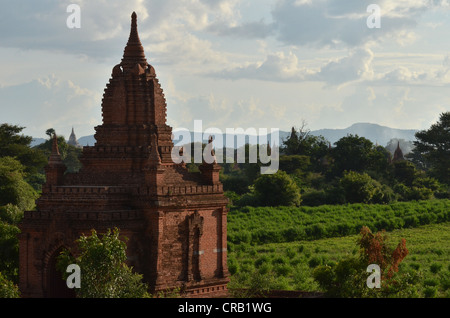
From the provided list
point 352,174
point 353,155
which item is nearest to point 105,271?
point 352,174

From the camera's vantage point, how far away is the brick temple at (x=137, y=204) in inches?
1038

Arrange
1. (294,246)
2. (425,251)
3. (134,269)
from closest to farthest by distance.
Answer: (134,269) < (425,251) < (294,246)

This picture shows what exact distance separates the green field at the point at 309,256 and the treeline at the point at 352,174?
9028mm

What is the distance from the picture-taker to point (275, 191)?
7456 centimetres

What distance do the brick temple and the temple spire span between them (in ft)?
0.13

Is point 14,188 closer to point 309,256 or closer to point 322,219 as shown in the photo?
point 309,256

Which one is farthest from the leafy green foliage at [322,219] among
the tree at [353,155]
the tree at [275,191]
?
the tree at [353,155]

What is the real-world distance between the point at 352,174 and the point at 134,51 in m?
54.3

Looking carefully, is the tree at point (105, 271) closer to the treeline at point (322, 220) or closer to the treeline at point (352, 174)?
the treeline at point (322, 220)

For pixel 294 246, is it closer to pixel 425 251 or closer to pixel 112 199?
pixel 425 251

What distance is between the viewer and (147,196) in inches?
1052

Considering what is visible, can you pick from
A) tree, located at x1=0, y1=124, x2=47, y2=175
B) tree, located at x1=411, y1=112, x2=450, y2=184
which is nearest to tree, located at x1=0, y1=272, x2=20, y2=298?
tree, located at x1=0, y1=124, x2=47, y2=175
